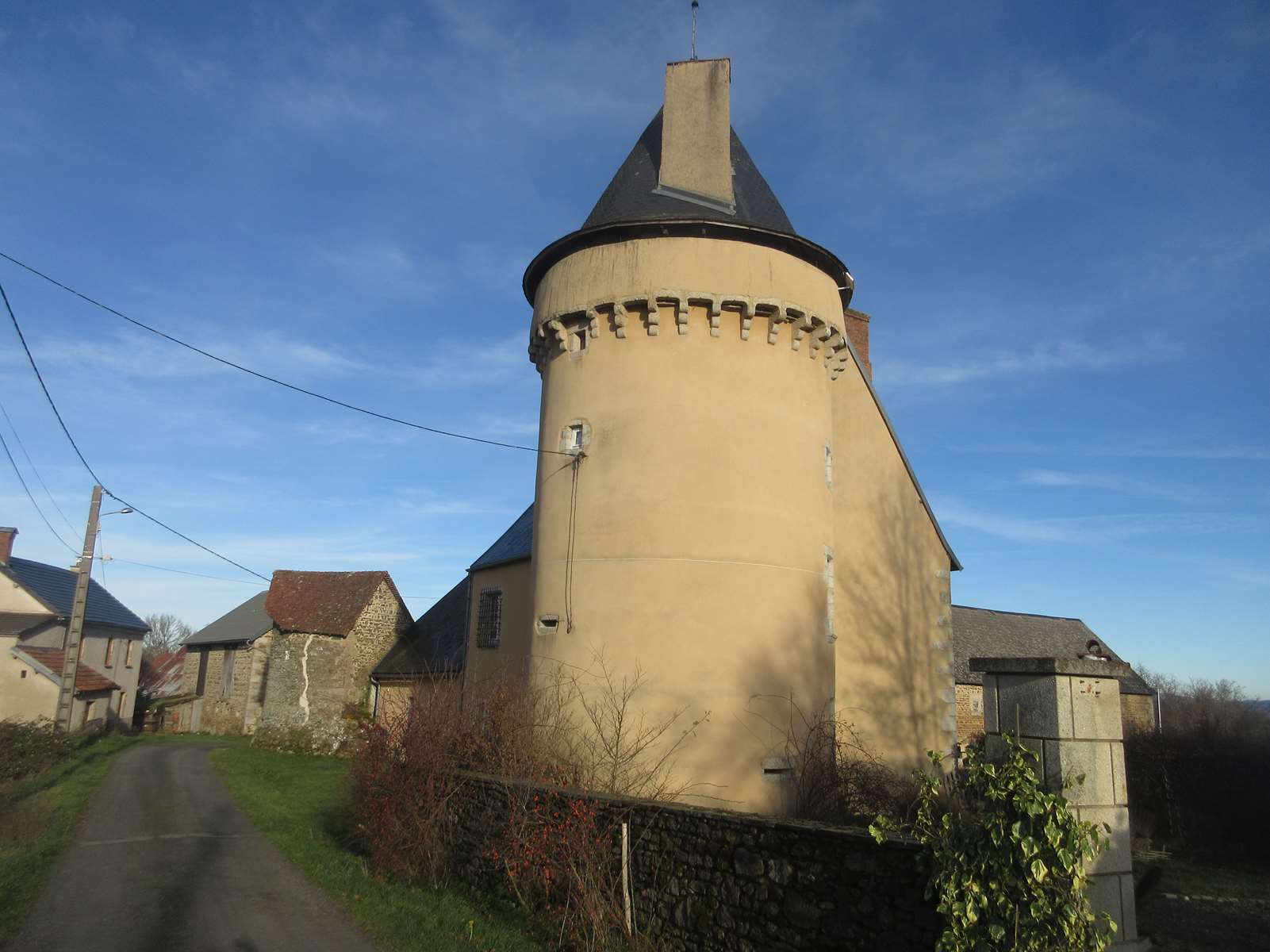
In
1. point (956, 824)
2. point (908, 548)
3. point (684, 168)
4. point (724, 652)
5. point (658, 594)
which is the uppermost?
point (684, 168)

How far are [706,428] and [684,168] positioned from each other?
14.5 feet

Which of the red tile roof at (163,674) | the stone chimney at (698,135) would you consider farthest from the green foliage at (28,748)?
the red tile roof at (163,674)

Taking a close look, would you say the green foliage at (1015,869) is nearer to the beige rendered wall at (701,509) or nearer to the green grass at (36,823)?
the beige rendered wall at (701,509)

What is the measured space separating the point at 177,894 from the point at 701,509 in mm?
7582

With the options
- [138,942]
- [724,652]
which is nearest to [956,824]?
[724,652]

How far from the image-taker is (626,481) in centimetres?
1156

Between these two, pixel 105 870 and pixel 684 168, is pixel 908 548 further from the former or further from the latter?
pixel 105 870

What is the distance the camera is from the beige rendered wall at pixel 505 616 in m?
17.7

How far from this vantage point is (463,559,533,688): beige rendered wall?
17.7m

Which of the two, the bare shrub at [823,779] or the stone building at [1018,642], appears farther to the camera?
the stone building at [1018,642]

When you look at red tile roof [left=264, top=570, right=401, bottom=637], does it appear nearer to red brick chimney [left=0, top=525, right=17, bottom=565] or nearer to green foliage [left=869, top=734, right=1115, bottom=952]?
red brick chimney [left=0, top=525, right=17, bottom=565]

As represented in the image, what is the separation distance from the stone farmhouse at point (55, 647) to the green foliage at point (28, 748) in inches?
115

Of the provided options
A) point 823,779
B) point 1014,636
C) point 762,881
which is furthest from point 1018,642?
point 762,881

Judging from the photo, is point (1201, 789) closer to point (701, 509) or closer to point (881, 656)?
point (881, 656)
